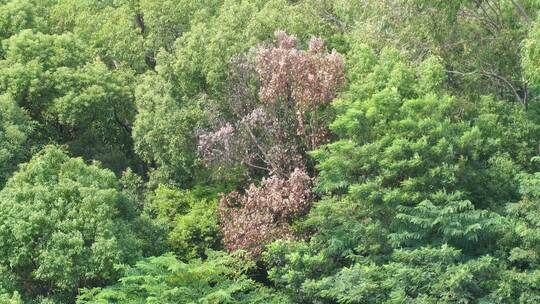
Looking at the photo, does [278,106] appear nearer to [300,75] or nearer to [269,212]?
[300,75]

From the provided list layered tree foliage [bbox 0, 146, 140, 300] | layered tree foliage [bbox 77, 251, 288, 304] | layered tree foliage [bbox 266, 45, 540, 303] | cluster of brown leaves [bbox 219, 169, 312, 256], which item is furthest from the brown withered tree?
layered tree foliage [bbox 0, 146, 140, 300]

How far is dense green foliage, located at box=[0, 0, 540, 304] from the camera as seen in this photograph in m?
18.6

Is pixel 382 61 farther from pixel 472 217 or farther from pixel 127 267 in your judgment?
pixel 127 267

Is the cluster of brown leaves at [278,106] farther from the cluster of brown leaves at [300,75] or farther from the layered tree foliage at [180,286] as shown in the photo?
the layered tree foliage at [180,286]

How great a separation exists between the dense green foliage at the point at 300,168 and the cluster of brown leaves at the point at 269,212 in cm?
6

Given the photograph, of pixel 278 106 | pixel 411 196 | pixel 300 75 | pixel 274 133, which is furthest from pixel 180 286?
pixel 300 75

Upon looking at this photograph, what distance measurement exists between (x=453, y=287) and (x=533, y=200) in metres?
3.01

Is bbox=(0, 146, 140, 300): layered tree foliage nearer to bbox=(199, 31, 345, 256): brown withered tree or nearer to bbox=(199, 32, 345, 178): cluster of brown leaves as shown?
bbox=(199, 31, 345, 256): brown withered tree

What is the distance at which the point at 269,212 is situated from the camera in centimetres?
2100

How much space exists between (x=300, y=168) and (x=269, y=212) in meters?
1.60

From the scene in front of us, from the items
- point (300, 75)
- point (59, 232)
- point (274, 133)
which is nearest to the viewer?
point (59, 232)

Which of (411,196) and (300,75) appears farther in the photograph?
(300,75)

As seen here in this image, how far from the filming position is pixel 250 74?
22.8 metres

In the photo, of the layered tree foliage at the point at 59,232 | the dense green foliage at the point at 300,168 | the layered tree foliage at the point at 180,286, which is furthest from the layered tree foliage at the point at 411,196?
the layered tree foliage at the point at 59,232
